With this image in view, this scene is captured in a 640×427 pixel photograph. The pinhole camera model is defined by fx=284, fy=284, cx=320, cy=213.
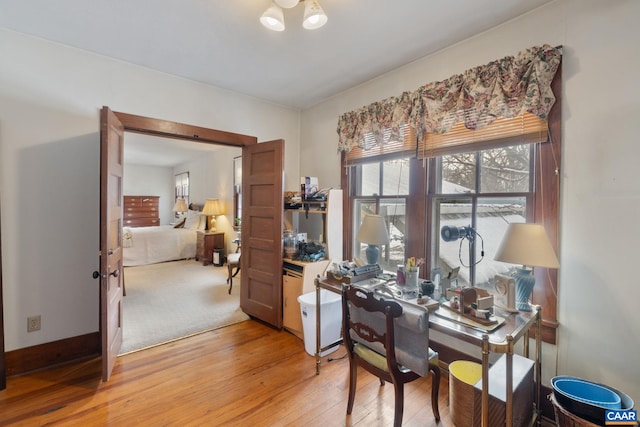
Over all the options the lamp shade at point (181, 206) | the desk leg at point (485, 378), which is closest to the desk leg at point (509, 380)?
the desk leg at point (485, 378)

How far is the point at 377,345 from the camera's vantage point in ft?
5.64

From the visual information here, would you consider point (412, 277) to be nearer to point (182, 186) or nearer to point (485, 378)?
point (485, 378)

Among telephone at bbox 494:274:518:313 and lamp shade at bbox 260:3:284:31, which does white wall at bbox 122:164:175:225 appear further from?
telephone at bbox 494:274:518:313

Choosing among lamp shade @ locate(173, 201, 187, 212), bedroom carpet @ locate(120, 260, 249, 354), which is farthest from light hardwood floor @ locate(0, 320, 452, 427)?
lamp shade @ locate(173, 201, 187, 212)

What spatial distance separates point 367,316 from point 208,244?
5.12m

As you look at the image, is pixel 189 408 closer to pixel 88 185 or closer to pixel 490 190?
pixel 88 185

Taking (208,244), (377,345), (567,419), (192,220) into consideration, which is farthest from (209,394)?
(192,220)

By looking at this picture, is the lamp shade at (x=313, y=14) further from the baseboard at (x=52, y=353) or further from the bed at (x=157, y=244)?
the bed at (x=157, y=244)

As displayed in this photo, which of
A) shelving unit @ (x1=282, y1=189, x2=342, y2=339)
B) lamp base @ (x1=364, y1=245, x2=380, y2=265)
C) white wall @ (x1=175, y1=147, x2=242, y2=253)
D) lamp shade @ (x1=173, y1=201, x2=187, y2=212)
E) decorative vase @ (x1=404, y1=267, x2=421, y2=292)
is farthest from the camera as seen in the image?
lamp shade @ (x1=173, y1=201, x2=187, y2=212)

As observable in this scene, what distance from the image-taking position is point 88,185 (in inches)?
96.2

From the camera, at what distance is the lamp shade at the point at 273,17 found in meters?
1.68

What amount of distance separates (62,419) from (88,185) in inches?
67.4

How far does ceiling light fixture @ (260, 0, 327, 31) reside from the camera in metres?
1.63

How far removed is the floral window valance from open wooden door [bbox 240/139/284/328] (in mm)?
1029
